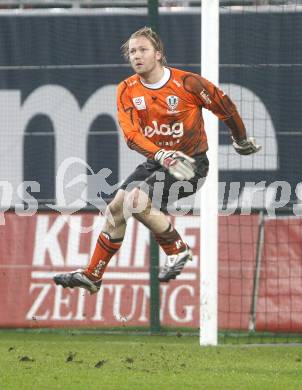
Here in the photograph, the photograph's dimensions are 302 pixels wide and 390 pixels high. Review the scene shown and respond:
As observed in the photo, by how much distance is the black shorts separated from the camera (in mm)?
9023

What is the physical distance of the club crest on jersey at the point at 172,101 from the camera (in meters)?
8.95

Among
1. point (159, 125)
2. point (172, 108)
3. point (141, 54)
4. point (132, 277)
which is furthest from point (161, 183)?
point (132, 277)

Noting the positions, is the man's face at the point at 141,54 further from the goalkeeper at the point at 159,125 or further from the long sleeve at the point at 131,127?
the long sleeve at the point at 131,127

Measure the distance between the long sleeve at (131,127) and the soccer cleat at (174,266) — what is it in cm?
84

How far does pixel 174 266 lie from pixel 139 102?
1.22m

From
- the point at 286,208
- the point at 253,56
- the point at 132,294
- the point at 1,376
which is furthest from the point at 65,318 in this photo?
the point at 1,376

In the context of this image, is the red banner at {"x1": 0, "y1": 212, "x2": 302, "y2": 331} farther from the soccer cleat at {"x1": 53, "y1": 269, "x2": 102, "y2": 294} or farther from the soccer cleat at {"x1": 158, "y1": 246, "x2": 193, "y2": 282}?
the soccer cleat at {"x1": 158, "y1": 246, "x2": 193, "y2": 282}

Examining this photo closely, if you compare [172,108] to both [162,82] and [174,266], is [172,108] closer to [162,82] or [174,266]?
[162,82]

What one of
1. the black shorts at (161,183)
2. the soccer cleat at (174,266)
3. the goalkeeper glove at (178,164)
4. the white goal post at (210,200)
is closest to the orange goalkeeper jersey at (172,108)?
the black shorts at (161,183)

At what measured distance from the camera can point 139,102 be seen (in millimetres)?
8969

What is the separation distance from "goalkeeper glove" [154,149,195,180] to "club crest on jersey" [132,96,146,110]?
0.56 metres

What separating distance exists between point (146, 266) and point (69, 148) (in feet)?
6.67

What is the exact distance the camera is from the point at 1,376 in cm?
885

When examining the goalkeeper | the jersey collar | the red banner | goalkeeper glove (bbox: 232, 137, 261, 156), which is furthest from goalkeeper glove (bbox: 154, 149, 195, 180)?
the red banner
